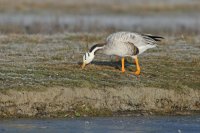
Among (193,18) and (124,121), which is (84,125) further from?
(193,18)

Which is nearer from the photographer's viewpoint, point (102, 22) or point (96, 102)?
point (96, 102)

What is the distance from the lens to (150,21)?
123 feet

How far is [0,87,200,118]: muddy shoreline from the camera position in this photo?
1508cm

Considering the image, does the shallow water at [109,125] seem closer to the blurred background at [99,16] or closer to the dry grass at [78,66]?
the dry grass at [78,66]

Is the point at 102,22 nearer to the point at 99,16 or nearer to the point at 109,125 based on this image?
the point at 99,16

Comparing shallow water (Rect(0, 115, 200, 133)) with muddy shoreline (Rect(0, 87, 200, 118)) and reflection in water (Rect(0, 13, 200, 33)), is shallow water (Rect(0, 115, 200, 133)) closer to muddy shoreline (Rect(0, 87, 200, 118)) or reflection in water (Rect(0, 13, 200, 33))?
muddy shoreline (Rect(0, 87, 200, 118))

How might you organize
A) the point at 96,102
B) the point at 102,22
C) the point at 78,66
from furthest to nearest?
the point at 102,22 → the point at 78,66 → the point at 96,102

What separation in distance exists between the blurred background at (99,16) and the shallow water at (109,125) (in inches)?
545

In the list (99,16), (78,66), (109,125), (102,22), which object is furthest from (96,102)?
(99,16)

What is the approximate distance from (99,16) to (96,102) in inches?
943

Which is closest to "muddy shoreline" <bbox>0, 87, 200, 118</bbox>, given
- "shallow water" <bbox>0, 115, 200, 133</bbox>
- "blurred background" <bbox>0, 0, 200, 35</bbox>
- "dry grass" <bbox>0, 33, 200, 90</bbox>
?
"dry grass" <bbox>0, 33, 200, 90</bbox>

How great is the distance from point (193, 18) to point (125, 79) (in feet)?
75.8

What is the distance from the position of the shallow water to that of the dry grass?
4.16 ft

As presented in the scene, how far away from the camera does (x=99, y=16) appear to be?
3938cm
